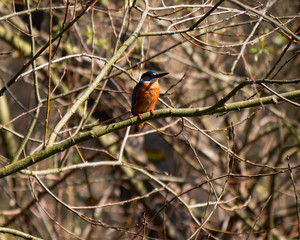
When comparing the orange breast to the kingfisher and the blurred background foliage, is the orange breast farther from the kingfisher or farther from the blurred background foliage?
the blurred background foliage

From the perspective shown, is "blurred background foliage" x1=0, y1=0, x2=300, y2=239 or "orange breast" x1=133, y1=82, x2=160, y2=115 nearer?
"orange breast" x1=133, y1=82, x2=160, y2=115

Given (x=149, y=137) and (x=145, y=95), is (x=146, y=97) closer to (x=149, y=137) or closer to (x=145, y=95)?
(x=145, y=95)

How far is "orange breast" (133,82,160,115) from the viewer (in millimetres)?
3904

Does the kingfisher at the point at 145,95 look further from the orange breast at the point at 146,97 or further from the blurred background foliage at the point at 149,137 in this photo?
the blurred background foliage at the point at 149,137

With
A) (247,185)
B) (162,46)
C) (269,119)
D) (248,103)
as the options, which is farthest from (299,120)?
(248,103)

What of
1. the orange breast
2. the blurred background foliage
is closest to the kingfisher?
the orange breast

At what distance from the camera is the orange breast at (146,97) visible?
3.90 m

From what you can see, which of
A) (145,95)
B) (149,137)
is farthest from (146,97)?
(149,137)

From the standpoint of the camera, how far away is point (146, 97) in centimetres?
389

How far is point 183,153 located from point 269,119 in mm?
1720

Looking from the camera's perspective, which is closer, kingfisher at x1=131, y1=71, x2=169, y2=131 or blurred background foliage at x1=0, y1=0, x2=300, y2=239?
kingfisher at x1=131, y1=71, x2=169, y2=131

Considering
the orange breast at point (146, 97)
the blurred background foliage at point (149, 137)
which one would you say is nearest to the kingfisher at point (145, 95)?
the orange breast at point (146, 97)

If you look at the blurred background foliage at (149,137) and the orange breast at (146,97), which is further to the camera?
the blurred background foliage at (149,137)

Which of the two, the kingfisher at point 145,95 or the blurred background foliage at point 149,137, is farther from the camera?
the blurred background foliage at point 149,137
